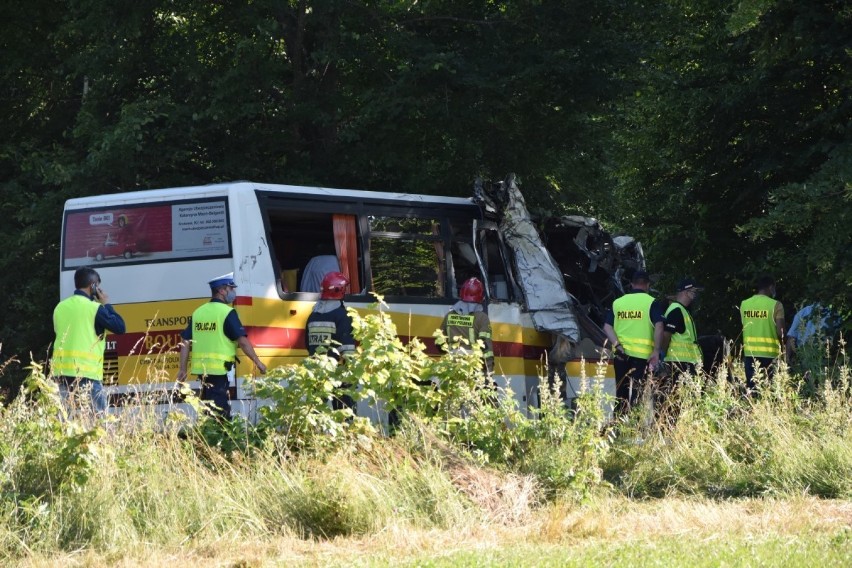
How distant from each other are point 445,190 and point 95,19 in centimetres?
552

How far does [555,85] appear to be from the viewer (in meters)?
18.4

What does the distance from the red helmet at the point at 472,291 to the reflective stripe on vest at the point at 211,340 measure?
2966mm

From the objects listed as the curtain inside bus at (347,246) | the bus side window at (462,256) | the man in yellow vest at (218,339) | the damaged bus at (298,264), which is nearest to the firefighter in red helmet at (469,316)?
the damaged bus at (298,264)

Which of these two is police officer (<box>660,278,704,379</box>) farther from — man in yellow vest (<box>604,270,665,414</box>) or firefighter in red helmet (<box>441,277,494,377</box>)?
firefighter in red helmet (<box>441,277,494,377</box>)

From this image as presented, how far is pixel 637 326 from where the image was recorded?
13.2m

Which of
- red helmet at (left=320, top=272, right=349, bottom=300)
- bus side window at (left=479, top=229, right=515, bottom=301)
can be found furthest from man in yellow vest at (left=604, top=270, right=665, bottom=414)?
red helmet at (left=320, top=272, right=349, bottom=300)

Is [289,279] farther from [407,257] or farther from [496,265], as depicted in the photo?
[496,265]

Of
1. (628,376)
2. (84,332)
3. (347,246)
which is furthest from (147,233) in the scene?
(628,376)

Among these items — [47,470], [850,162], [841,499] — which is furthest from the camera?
[850,162]

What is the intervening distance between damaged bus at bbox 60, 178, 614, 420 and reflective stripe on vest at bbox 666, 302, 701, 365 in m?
1.60

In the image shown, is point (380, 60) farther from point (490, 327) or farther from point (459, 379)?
point (459, 379)

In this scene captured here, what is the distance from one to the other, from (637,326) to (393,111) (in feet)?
19.4

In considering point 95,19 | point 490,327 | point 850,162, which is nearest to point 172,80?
point 95,19

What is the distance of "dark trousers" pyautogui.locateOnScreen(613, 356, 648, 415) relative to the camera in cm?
1302
